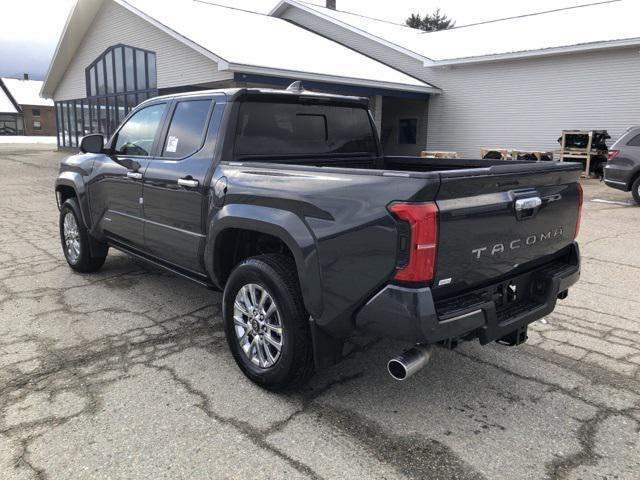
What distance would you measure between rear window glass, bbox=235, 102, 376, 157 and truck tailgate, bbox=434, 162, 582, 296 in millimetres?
1773

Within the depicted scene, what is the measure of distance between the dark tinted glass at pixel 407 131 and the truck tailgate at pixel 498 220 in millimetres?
19734

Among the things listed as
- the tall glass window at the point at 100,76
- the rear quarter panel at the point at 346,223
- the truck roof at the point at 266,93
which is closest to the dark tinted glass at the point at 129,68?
the tall glass window at the point at 100,76

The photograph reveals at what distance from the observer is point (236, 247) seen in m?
3.77

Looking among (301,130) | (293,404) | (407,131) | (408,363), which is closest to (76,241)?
(301,130)

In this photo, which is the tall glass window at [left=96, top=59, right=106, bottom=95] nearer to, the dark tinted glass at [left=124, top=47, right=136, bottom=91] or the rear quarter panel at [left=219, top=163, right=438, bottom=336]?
the dark tinted glass at [left=124, top=47, right=136, bottom=91]

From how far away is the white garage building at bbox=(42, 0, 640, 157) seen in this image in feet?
53.4

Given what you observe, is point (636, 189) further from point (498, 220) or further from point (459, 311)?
point (459, 311)

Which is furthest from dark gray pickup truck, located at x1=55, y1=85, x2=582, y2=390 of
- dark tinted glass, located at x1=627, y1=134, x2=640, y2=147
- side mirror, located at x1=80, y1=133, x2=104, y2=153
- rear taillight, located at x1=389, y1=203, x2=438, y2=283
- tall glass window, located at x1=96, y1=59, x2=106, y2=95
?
tall glass window, located at x1=96, y1=59, x2=106, y2=95

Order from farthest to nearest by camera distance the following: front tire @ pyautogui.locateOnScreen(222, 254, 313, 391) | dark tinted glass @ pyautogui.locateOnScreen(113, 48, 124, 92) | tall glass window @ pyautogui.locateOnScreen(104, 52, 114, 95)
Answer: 1. tall glass window @ pyautogui.locateOnScreen(104, 52, 114, 95)
2. dark tinted glass @ pyautogui.locateOnScreen(113, 48, 124, 92)
3. front tire @ pyautogui.locateOnScreen(222, 254, 313, 391)

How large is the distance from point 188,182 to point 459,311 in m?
2.20

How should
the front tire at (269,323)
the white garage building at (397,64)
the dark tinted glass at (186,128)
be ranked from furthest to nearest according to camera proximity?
1. the white garage building at (397,64)
2. the dark tinted glass at (186,128)
3. the front tire at (269,323)

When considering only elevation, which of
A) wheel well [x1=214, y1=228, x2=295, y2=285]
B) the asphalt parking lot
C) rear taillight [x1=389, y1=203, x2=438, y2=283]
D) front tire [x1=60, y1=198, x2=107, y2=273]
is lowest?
the asphalt parking lot

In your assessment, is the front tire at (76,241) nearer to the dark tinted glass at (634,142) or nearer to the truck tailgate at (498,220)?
the truck tailgate at (498,220)

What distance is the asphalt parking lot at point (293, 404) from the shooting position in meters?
2.63
